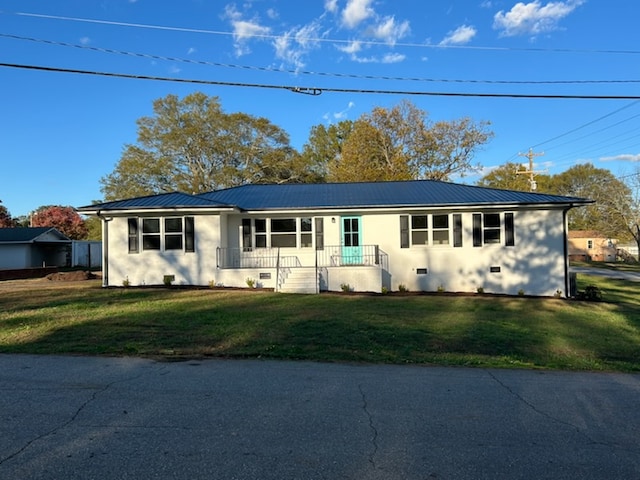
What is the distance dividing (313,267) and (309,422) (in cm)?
1342

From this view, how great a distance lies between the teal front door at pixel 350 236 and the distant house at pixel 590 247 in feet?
188

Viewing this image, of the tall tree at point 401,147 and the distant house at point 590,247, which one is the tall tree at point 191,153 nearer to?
the tall tree at point 401,147

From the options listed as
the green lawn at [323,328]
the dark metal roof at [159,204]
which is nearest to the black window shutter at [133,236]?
the dark metal roof at [159,204]

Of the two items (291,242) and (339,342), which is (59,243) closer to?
(291,242)

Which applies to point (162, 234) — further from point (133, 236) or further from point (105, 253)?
point (105, 253)

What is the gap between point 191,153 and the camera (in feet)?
138

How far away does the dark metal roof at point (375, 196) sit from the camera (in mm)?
18609

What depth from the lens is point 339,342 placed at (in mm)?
8531

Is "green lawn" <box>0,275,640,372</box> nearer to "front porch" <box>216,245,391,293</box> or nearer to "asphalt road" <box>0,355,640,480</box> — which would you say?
"asphalt road" <box>0,355,640,480</box>

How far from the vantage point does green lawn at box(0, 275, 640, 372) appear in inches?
303

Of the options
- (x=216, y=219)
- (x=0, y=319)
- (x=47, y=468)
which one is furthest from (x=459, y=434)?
(x=216, y=219)

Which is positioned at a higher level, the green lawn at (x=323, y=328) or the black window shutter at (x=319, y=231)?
the black window shutter at (x=319, y=231)

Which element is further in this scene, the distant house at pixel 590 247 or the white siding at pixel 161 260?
the distant house at pixel 590 247

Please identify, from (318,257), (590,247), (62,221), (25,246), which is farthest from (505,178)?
(62,221)
